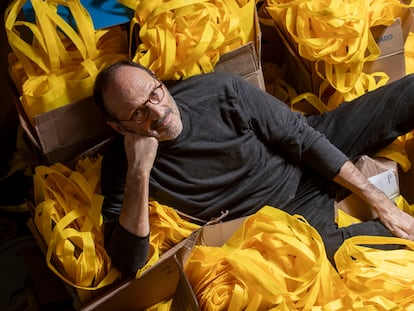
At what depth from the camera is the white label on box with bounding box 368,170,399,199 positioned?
170 centimetres

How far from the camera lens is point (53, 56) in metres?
1.47

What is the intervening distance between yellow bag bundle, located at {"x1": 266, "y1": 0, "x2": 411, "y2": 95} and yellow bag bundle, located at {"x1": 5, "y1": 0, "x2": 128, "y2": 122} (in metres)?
0.54

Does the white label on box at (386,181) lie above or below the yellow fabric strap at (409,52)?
below

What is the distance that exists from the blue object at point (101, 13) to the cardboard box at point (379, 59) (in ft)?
1.60

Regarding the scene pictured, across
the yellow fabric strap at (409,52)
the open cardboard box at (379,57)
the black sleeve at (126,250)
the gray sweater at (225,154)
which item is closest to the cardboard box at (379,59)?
the open cardboard box at (379,57)

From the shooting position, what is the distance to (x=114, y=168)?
1.53 meters

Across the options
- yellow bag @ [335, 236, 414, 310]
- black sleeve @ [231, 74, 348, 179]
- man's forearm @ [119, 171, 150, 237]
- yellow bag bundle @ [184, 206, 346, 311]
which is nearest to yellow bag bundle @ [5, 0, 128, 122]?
man's forearm @ [119, 171, 150, 237]

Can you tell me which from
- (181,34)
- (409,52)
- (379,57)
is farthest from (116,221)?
(409,52)

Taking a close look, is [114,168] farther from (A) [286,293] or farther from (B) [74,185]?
(A) [286,293]

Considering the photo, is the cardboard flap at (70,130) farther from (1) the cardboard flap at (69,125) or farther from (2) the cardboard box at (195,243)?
(2) the cardboard box at (195,243)

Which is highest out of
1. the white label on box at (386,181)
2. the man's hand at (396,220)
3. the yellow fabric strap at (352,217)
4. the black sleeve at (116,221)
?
the black sleeve at (116,221)

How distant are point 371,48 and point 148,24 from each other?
0.68 m

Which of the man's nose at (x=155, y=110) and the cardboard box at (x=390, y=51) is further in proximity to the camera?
the cardboard box at (x=390, y=51)

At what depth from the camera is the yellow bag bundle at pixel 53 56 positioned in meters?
1.46
